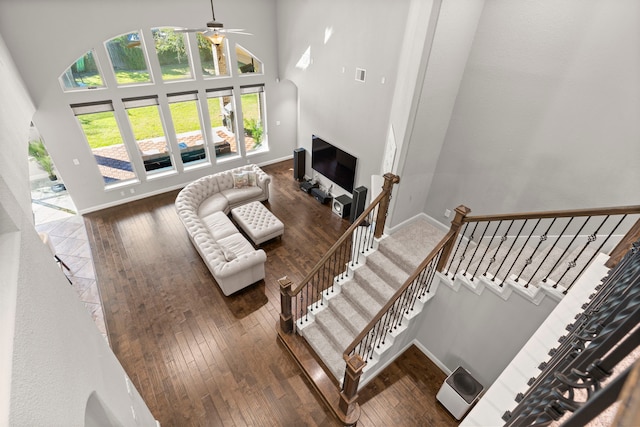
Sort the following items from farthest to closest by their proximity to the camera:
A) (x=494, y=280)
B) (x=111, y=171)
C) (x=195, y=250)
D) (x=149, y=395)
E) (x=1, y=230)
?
1. (x=111, y=171)
2. (x=195, y=250)
3. (x=149, y=395)
4. (x=494, y=280)
5. (x=1, y=230)

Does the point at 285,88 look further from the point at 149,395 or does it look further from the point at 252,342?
the point at 149,395

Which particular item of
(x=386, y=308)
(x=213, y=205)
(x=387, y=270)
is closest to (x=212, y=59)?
(x=213, y=205)

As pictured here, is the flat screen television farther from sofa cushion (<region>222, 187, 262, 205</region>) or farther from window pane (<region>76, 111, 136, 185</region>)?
window pane (<region>76, 111, 136, 185</region>)

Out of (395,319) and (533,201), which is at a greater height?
(533,201)

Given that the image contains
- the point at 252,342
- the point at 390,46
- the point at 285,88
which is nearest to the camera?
the point at 252,342

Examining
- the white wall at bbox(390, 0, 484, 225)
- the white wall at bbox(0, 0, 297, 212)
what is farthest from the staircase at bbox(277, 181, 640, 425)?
the white wall at bbox(0, 0, 297, 212)

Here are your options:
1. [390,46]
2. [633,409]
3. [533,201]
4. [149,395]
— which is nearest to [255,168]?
[390,46]

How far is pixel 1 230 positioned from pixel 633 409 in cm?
217

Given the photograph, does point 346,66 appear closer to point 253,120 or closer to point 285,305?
point 253,120

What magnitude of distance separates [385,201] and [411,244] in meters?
1.00

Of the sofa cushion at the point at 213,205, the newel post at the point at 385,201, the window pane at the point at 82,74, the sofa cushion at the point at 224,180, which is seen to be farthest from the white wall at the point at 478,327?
the window pane at the point at 82,74

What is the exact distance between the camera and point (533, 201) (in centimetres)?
425

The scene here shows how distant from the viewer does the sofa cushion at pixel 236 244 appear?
5777 mm

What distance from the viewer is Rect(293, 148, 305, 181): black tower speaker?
841cm
